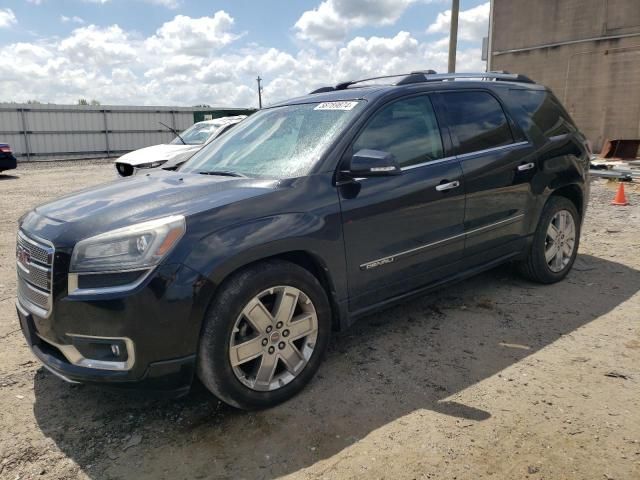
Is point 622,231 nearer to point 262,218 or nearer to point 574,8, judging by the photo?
point 262,218

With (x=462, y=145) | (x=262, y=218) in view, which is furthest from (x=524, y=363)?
(x=262, y=218)

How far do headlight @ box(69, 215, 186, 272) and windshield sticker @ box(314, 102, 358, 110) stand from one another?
1468 mm

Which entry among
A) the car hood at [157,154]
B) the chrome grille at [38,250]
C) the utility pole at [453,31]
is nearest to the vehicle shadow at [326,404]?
the chrome grille at [38,250]

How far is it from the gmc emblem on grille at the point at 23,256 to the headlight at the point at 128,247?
0.48 metres

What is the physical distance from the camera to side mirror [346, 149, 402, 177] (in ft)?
9.86

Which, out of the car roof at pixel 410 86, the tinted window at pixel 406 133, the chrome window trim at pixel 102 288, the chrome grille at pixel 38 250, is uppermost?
the car roof at pixel 410 86

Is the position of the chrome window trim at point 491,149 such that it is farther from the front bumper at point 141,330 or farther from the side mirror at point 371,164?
the front bumper at point 141,330

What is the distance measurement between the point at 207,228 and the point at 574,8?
56.7 feet

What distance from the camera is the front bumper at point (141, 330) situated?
2416 mm

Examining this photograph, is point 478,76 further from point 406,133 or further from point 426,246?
point 426,246

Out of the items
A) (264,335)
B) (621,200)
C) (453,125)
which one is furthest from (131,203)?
(621,200)

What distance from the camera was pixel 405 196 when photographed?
133 inches

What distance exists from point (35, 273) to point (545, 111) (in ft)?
13.8

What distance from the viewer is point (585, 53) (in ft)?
52.4
